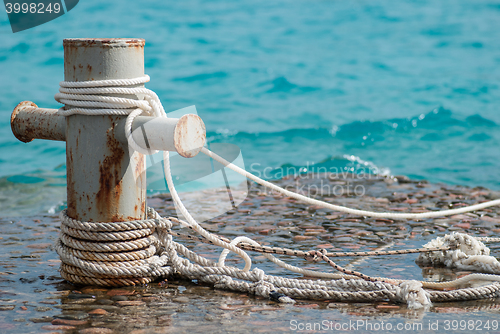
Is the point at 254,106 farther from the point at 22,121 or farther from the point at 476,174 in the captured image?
the point at 22,121

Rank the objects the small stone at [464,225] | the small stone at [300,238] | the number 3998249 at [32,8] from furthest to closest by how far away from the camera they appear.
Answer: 1. the number 3998249 at [32,8]
2. the small stone at [464,225]
3. the small stone at [300,238]

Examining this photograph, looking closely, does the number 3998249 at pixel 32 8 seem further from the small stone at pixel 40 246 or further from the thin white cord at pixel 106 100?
the thin white cord at pixel 106 100

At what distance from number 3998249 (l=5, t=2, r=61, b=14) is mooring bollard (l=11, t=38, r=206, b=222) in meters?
17.2

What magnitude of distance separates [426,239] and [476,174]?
721cm

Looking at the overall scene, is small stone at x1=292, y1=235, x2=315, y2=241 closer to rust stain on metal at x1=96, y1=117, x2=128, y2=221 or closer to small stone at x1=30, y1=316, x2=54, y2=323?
rust stain on metal at x1=96, y1=117, x2=128, y2=221

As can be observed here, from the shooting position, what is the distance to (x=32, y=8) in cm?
1870

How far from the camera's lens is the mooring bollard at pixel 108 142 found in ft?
8.45

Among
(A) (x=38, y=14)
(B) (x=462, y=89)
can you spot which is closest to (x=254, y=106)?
(B) (x=462, y=89)

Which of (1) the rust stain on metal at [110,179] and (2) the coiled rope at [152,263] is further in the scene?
(1) the rust stain on metal at [110,179]

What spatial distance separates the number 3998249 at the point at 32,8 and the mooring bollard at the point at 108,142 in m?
17.2

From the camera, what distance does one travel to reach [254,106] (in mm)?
14000

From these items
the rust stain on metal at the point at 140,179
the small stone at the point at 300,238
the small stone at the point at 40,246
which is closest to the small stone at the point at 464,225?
the small stone at the point at 300,238

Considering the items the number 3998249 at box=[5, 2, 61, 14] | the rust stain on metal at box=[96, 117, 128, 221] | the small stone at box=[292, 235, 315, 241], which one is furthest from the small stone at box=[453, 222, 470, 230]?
the number 3998249 at box=[5, 2, 61, 14]

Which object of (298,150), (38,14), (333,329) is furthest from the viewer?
(38,14)
